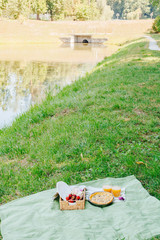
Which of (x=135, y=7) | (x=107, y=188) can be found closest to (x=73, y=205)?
(x=107, y=188)

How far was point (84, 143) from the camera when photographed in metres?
4.70

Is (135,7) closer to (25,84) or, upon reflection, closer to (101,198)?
(25,84)

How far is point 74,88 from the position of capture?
9391mm

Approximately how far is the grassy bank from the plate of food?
42 cm

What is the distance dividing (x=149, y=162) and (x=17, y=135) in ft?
9.74

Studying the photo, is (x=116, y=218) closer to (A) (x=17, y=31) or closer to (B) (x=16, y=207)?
(B) (x=16, y=207)

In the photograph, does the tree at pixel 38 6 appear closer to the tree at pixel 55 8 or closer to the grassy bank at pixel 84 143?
the tree at pixel 55 8

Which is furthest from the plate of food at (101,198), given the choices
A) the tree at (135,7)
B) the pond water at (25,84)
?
the tree at (135,7)

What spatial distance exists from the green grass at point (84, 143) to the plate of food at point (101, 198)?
43cm

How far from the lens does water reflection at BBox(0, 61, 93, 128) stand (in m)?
9.00

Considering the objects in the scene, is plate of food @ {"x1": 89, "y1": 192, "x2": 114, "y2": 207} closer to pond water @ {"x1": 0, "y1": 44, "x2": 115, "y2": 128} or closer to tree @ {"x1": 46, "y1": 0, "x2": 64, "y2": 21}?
pond water @ {"x1": 0, "y1": 44, "x2": 115, "y2": 128}

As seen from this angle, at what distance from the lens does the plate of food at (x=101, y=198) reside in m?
3.25

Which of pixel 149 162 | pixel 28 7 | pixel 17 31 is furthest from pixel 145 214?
pixel 28 7

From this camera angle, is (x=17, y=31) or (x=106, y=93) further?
(x=17, y=31)
